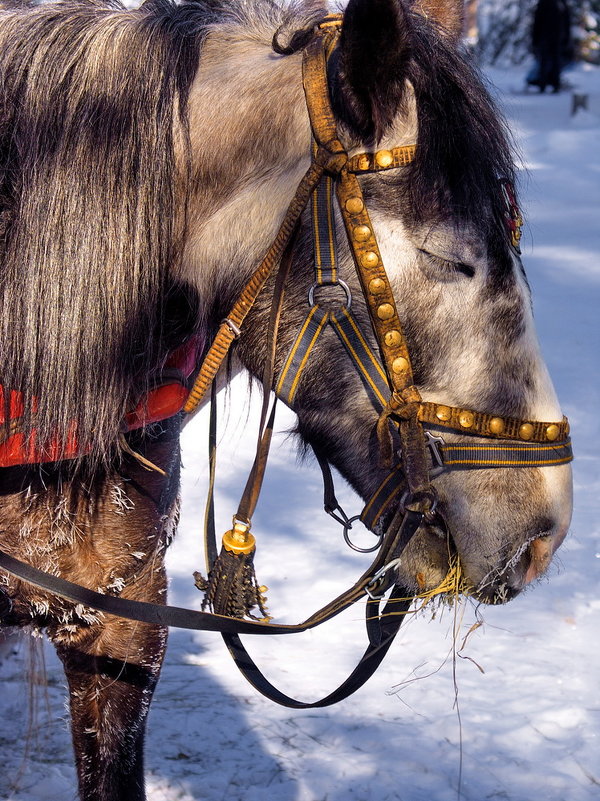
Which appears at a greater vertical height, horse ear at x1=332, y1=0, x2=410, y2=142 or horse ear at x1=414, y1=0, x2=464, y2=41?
horse ear at x1=414, y1=0, x2=464, y2=41

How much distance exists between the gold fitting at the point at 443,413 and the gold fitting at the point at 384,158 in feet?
1.25

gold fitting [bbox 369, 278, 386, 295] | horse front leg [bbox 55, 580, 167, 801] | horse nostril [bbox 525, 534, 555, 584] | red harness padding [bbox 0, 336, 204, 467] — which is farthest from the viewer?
horse front leg [bbox 55, 580, 167, 801]

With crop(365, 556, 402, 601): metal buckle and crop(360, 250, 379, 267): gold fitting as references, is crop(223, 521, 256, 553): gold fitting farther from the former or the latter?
crop(360, 250, 379, 267): gold fitting

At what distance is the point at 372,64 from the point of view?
135 cm

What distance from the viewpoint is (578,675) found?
3.11m

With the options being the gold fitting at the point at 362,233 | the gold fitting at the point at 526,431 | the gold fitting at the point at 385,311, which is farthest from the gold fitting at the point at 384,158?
the gold fitting at the point at 526,431

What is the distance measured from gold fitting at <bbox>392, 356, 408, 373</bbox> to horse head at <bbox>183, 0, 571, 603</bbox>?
0.08ft

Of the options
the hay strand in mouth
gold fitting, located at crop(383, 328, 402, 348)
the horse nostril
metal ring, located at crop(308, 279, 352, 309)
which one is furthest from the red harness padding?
the horse nostril

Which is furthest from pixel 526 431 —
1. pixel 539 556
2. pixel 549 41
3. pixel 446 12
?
pixel 549 41

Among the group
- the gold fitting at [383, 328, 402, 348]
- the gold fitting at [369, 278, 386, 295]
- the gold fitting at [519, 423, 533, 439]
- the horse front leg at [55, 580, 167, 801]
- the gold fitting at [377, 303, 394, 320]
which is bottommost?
the horse front leg at [55, 580, 167, 801]

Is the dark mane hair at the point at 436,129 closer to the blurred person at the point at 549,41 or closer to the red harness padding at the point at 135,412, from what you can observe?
the red harness padding at the point at 135,412

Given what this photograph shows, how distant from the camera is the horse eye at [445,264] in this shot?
55.2 inches

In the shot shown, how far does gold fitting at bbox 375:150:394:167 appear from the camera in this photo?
141 cm

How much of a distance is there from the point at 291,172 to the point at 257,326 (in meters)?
0.25
